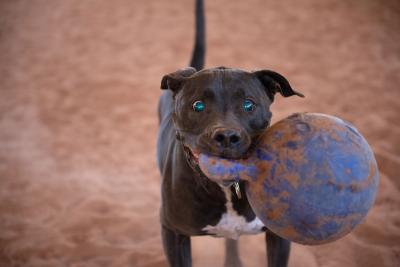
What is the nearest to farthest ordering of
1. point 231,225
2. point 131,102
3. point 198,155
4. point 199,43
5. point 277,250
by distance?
1. point 198,155
2. point 231,225
3. point 277,250
4. point 199,43
5. point 131,102

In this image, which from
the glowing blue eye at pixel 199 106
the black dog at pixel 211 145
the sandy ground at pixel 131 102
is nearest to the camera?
the black dog at pixel 211 145

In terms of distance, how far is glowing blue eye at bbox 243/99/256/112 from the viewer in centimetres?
168

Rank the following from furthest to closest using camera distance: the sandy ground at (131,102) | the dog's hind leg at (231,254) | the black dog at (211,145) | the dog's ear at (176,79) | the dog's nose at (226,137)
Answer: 1. the sandy ground at (131,102)
2. the dog's hind leg at (231,254)
3. the dog's ear at (176,79)
4. the black dog at (211,145)
5. the dog's nose at (226,137)

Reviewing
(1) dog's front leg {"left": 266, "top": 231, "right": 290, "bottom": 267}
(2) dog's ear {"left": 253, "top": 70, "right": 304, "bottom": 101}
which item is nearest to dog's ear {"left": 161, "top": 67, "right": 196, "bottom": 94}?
(2) dog's ear {"left": 253, "top": 70, "right": 304, "bottom": 101}

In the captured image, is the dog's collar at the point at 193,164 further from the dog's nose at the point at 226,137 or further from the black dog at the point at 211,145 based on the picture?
the dog's nose at the point at 226,137

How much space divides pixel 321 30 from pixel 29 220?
4.83 metres

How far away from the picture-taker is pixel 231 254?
9.14 feet

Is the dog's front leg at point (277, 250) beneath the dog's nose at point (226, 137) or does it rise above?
beneath

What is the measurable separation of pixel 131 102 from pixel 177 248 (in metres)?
3.23

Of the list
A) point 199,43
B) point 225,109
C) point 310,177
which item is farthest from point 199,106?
point 199,43

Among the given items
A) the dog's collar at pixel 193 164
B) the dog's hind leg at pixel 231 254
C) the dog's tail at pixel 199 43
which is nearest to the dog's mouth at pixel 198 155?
the dog's collar at pixel 193 164

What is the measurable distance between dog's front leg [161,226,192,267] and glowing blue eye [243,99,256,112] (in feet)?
2.73

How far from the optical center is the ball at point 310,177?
137cm

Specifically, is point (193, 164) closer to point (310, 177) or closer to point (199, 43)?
point (310, 177)
